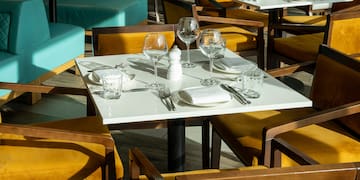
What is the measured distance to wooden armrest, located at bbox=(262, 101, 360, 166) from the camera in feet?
7.23

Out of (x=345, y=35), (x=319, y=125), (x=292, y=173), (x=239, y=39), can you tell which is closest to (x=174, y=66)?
(x=319, y=125)

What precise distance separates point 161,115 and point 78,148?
0.43 meters

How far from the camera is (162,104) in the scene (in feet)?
7.16

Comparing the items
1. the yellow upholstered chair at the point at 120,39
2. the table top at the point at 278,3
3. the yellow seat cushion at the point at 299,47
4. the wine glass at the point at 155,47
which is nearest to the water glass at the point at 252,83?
the wine glass at the point at 155,47

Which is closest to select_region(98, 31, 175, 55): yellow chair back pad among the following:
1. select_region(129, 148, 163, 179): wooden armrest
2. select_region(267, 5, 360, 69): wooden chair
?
select_region(267, 5, 360, 69): wooden chair

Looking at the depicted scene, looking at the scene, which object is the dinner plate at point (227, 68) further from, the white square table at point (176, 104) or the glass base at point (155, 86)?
the glass base at point (155, 86)

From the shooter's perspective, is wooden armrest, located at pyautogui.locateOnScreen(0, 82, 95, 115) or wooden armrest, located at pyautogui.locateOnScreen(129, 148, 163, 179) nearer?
wooden armrest, located at pyautogui.locateOnScreen(129, 148, 163, 179)

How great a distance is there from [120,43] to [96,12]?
2.41 metres

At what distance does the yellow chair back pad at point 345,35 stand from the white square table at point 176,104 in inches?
39.4

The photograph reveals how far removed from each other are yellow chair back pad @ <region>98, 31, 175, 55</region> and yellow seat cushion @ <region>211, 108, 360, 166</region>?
0.69 m

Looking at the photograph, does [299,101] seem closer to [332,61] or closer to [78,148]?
[332,61]

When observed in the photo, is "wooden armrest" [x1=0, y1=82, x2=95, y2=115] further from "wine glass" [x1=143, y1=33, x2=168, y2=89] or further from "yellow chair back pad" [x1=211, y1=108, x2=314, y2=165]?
"yellow chair back pad" [x1=211, y1=108, x2=314, y2=165]

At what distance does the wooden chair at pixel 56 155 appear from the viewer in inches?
84.0

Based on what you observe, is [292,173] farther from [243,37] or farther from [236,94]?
[243,37]
